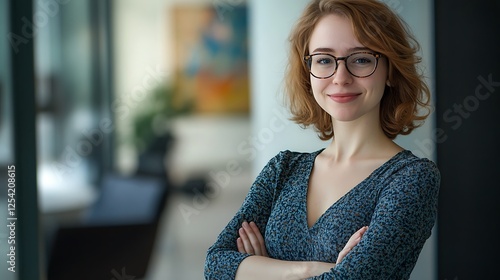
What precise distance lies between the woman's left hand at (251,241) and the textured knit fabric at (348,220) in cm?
2

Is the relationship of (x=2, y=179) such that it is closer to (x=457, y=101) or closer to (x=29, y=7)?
(x=29, y=7)

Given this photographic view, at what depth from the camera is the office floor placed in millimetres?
4897

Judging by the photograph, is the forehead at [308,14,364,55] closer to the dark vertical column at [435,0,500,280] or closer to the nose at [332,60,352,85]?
the nose at [332,60,352,85]

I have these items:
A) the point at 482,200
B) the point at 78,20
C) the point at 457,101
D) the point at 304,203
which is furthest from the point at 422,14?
the point at 78,20

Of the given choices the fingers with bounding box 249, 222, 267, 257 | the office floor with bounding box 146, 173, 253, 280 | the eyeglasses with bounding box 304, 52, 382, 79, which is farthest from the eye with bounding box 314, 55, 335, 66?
the office floor with bounding box 146, 173, 253, 280

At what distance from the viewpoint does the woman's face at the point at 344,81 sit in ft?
4.33

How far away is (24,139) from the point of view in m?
2.02

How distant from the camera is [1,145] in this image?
6.74ft

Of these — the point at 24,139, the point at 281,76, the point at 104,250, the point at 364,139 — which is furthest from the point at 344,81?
the point at 104,250

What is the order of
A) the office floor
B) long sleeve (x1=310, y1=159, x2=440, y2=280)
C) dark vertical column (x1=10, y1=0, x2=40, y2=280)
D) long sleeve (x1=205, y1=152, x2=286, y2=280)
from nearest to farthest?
long sleeve (x1=310, y1=159, x2=440, y2=280) < long sleeve (x1=205, y1=152, x2=286, y2=280) < dark vertical column (x1=10, y1=0, x2=40, y2=280) < the office floor

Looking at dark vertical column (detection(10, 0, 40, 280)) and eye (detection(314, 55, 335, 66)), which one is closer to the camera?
eye (detection(314, 55, 335, 66))

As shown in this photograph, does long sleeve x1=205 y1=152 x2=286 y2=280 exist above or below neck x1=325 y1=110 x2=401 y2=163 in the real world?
below

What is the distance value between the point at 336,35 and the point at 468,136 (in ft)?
2.16

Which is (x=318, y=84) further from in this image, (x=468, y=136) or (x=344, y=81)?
(x=468, y=136)
